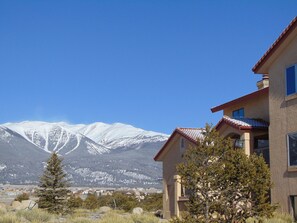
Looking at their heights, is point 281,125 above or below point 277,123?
below

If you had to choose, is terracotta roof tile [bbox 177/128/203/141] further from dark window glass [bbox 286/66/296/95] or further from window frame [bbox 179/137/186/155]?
dark window glass [bbox 286/66/296/95]

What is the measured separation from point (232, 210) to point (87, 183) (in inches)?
6671

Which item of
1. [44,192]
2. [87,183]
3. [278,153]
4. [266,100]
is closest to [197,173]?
[278,153]

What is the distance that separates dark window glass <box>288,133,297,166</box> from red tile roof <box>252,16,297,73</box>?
384cm

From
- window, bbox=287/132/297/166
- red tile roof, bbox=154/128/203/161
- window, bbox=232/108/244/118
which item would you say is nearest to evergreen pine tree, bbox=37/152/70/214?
red tile roof, bbox=154/128/203/161

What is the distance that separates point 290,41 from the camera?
87.8ft

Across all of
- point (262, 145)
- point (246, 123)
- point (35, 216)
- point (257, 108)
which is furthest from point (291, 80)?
point (35, 216)

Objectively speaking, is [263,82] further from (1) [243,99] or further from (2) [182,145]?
(2) [182,145]

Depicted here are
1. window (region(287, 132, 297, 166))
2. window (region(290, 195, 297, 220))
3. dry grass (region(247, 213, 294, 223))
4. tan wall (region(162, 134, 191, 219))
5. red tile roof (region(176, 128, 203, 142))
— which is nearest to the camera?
dry grass (region(247, 213, 294, 223))

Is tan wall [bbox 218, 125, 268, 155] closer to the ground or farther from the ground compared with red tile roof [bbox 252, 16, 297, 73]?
closer to the ground

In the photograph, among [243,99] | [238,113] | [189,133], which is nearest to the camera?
[243,99]

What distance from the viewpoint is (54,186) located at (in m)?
42.6

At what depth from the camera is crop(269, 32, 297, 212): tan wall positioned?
26.4 m

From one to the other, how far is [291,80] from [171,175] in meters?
13.9
